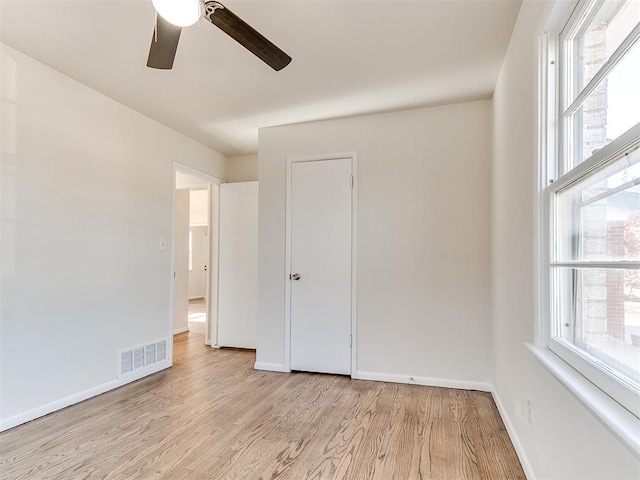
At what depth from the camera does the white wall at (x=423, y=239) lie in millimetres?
3080

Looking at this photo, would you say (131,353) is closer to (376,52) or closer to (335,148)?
(335,148)

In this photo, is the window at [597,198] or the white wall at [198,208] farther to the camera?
the white wall at [198,208]

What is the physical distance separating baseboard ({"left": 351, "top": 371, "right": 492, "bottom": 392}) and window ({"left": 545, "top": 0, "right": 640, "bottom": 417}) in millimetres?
1702

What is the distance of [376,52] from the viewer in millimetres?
2367

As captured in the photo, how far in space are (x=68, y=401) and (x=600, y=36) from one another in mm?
3697

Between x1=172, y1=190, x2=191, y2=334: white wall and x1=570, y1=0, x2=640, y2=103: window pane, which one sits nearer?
x1=570, y1=0, x2=640, y2=103: window pane

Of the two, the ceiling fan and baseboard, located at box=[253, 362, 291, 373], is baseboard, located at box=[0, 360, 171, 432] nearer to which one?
baseboard, located at box=[253, 362, 291, 373]

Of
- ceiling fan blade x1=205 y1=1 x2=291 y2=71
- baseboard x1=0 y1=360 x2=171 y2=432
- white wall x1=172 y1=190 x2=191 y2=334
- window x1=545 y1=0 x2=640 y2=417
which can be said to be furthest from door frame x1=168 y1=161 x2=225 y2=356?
window x1=545 y1=0 x2=640 y2=417

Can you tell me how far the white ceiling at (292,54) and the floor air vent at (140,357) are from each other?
2.21 m

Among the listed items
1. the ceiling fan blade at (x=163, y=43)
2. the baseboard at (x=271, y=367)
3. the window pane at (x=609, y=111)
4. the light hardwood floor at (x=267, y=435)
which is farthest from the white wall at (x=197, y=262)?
the window pane at (x=609, y=111)

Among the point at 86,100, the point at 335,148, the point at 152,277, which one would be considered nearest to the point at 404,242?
the point at 335,148

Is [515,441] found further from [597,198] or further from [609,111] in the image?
[609,111]

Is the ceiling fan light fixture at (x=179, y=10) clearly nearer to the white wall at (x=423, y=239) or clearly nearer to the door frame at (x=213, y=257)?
the white wall at (x=423, y=239)

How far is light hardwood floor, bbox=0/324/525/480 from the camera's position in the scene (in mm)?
1909
